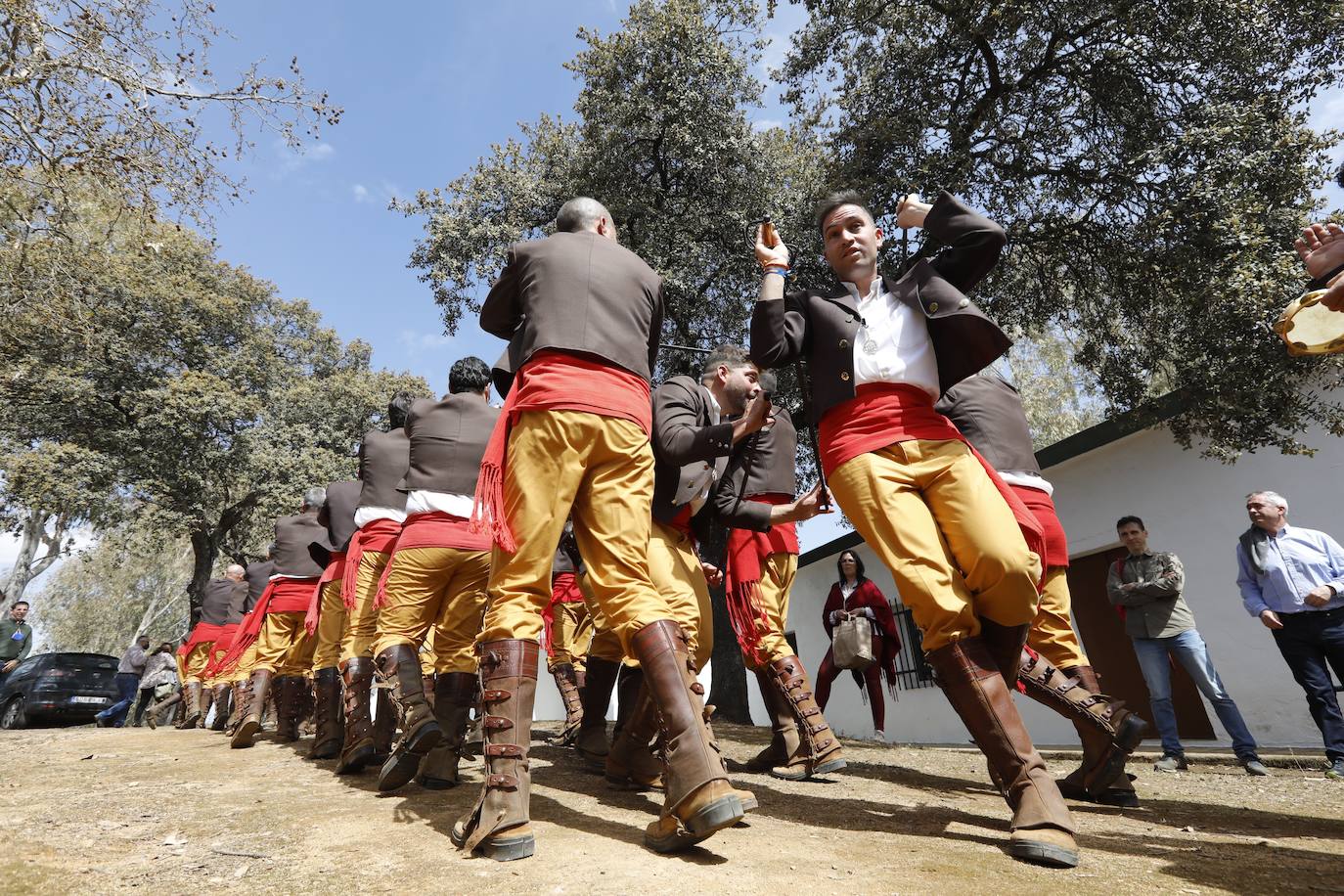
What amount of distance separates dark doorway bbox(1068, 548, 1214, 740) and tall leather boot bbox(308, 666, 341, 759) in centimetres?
784

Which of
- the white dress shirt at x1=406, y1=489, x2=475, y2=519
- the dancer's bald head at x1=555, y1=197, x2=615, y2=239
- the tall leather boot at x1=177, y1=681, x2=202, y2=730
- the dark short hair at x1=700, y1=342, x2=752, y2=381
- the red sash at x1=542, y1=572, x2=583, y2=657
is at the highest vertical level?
the dancer's bald head at x1=555, y1=197, x2=615, y2=239

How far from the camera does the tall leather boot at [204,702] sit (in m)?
9.81

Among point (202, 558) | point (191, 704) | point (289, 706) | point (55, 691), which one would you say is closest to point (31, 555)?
point (202, 558)

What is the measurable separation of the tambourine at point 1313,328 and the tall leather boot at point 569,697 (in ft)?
15.8

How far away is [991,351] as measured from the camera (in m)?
2.67

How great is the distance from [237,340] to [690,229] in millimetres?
16354

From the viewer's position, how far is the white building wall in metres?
7.10

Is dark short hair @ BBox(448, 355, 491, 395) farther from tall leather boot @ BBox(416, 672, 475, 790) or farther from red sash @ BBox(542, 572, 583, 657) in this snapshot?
red sash @ BBox(542, 572, 583, 657)

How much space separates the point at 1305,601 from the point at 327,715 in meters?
6.38

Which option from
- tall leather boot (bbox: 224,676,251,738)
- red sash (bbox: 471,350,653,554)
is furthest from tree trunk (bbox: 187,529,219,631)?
red sash (bbox: 471,350,653,554)

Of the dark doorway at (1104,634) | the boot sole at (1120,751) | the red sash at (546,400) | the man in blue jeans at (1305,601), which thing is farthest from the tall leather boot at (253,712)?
the dark doorway at (1104,634)

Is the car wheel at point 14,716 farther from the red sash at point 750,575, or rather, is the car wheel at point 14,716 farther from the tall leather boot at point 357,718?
the red sash at point 750,575

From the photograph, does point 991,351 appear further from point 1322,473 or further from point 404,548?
point 1322,473

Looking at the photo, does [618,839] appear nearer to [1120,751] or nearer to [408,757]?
[408,757]
